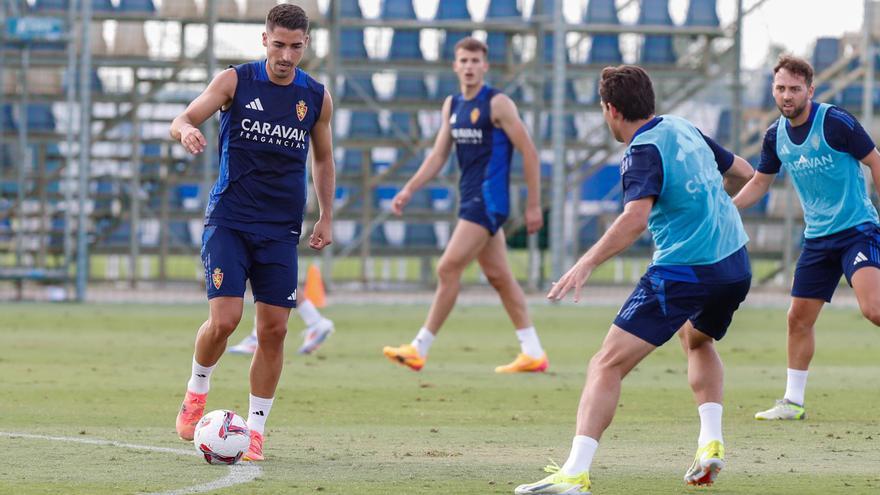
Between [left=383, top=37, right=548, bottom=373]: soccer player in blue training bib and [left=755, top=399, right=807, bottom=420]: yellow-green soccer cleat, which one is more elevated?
[left=383, top=37, right=548, bottom=373]: soccer player in blue training bib

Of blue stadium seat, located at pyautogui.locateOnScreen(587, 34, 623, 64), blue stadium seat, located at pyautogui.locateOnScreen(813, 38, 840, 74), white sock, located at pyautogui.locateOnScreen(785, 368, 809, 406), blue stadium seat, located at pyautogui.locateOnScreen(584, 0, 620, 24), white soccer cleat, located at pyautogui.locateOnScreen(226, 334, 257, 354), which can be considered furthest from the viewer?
blue stadium seat, located at pyautogui.locateOnScreen(813, 38, 840, 74)

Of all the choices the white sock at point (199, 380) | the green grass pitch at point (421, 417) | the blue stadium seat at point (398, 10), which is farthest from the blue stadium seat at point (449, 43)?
the white sock at point (199, 380)

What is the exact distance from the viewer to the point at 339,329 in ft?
58.2

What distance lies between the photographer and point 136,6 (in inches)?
1030

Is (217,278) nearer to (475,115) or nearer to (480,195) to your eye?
(480,195)

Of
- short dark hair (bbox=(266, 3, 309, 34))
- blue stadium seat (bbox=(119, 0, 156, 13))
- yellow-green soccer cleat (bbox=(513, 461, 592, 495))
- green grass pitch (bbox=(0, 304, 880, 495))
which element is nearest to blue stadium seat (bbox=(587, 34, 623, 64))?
blue stadium seat (bbox=(119, 0, 156, 13))

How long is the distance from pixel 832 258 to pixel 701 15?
18.7 metres

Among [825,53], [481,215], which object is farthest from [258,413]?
[825,53]

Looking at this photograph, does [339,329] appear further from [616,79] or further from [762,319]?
[616,79]

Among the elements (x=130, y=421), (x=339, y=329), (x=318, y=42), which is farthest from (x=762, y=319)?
(x=130, y=421)

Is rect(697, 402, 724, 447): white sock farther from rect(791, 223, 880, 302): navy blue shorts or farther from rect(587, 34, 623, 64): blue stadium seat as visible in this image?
rect(587, 34, 623, 64): blue stadium seat

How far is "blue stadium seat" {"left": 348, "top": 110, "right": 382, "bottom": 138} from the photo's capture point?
90.9 ft

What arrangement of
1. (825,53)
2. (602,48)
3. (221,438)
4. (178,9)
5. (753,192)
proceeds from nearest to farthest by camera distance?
(221,438), (753,192), (178,9), (602,48), (825,53)

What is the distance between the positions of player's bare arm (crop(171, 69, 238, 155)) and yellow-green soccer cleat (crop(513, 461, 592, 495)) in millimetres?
2236
